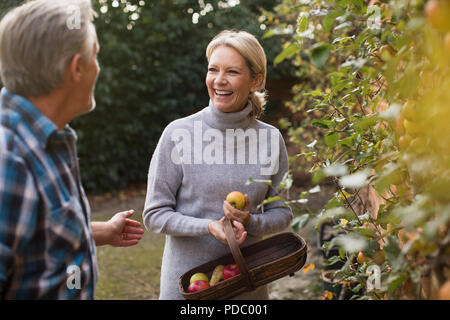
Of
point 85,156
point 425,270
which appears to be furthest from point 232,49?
point 85,156

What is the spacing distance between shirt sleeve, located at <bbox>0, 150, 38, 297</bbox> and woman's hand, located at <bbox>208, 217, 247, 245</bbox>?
2.64ft

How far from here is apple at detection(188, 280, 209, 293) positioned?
1640 mm

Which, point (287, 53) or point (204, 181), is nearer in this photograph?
point (287, 53)

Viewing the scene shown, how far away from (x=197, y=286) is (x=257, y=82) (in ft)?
3.17

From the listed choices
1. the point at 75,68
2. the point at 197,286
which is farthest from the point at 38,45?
the point at 197,286

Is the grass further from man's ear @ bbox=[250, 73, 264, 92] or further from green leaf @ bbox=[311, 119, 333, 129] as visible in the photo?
green leaf @ bbox=[311, 119, 333, 129]

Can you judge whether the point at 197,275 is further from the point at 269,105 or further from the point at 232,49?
the point at 269,105

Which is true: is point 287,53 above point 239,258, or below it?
above

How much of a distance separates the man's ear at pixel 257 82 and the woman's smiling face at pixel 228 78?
0.17 feet

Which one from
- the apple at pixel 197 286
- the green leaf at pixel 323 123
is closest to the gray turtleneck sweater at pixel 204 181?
the apple at pixel 197 286

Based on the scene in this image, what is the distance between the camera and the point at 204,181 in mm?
1910

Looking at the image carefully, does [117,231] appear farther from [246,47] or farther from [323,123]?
[246,47]

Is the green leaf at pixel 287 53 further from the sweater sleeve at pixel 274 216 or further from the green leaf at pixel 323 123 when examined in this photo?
the sweater sleeve at pixel 274 216
